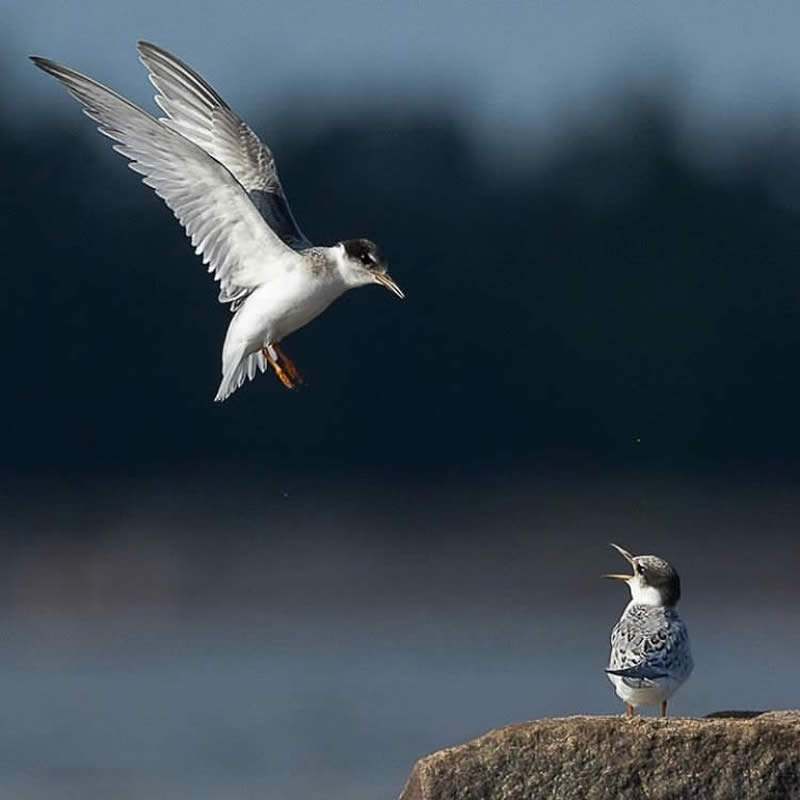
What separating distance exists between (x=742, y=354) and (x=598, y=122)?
37.6 ft

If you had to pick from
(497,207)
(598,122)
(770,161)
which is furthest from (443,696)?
(598,122)

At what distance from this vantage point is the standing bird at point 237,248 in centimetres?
1385

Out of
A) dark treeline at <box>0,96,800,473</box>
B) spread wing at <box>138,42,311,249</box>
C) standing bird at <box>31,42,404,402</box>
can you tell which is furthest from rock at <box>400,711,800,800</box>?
dark treeline at <box>0,96,800,473</box>

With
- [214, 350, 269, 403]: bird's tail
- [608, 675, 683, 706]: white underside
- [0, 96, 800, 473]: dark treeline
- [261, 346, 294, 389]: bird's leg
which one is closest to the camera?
[608, 675, 683, 706]: white underside

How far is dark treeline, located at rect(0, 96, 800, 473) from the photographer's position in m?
34.1

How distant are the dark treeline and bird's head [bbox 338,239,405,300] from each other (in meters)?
19.0

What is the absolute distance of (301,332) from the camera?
111ft

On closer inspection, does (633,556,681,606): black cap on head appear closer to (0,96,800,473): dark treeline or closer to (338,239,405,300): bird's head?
(338,239,405,300): bird's head

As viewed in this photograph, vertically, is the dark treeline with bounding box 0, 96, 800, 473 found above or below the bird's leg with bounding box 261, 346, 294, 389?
above

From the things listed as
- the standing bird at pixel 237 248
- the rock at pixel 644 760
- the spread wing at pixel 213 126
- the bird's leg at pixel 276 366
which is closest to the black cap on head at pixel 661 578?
the rock at pixel 644 760

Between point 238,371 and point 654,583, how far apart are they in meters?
2.44

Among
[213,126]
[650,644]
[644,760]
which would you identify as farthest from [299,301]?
[644,760]

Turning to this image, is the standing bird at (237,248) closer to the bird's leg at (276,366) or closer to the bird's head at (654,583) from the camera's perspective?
the bird's leg at (276,366)

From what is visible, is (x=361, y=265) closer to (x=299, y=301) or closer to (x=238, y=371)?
(x=299, y=301)
